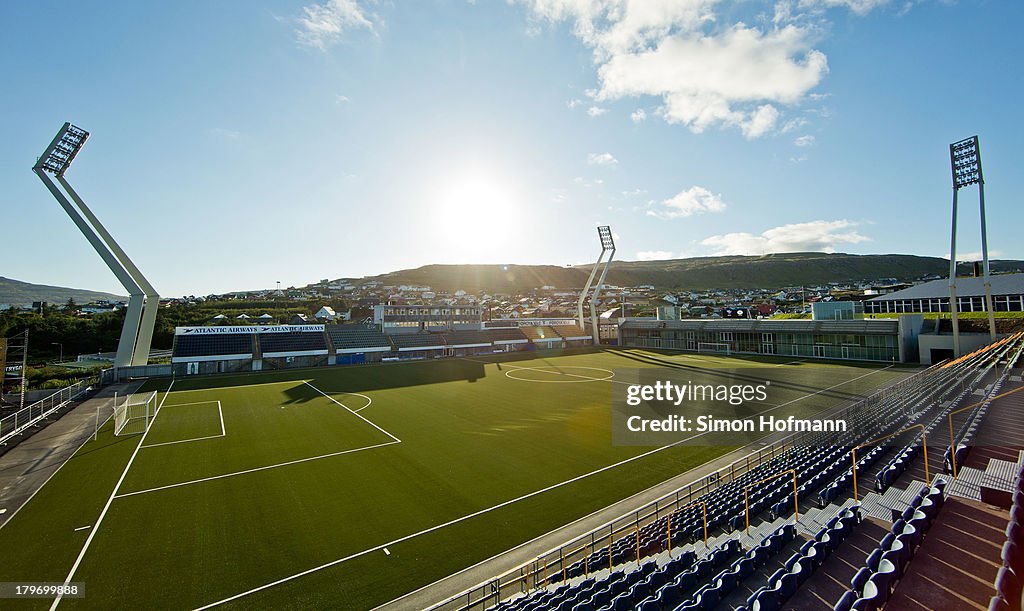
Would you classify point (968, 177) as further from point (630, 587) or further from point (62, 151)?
point (62, 151)

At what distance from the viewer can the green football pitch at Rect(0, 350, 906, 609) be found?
11.1 meters

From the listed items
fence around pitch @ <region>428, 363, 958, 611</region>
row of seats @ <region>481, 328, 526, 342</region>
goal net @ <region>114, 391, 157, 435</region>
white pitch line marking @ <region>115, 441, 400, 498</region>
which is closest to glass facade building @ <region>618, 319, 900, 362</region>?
row of seats @ <region>481, 328, 526, 342</region>

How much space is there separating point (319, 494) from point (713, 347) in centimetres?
5616

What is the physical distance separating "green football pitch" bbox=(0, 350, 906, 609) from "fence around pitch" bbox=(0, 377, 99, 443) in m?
3.87

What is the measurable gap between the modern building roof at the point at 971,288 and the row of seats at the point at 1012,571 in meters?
53.3

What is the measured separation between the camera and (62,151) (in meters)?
38.3

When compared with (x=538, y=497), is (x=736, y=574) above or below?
above

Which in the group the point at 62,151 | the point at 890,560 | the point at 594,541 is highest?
the point at 62,151

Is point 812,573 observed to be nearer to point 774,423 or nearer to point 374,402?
point 774,423

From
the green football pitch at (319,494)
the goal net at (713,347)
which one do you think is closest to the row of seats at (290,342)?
the green football pitch at (319,494)

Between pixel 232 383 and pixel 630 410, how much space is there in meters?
37.8

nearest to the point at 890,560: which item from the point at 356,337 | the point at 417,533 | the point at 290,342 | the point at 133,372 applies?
the point at 417,533

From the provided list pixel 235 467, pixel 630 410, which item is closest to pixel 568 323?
pixel 630 410

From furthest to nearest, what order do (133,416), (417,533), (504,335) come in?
(504,335), (133,416), (417,533)
